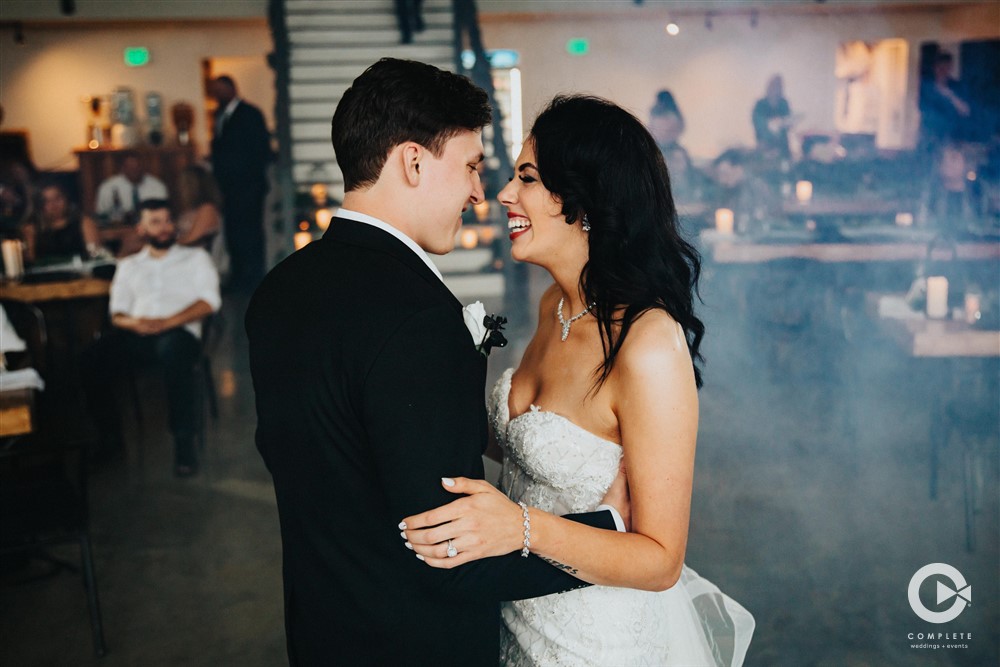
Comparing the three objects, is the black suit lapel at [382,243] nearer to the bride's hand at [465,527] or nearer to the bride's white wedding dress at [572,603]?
the bride's hand at [465,527]

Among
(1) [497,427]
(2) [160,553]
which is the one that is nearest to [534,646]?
(1) [497,427]

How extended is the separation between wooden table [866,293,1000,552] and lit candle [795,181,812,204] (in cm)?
68

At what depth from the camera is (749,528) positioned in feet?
13.7

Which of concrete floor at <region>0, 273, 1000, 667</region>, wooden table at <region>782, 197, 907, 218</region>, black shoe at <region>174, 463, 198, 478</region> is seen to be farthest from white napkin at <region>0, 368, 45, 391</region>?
wooden table at <region>782, 197, 907, 218</region>

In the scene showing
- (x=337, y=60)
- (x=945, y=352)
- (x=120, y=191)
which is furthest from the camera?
(x=337, y=60)

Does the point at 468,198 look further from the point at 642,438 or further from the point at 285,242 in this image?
the point at 285,242

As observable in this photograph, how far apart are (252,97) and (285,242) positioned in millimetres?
797

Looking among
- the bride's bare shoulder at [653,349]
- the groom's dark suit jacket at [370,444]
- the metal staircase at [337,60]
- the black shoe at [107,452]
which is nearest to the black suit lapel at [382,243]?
the groom's dark suit jacket at [370,444]

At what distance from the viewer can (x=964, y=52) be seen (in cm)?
446

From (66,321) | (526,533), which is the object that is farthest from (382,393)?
(66,321)

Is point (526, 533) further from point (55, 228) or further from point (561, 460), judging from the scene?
point (55, 228)

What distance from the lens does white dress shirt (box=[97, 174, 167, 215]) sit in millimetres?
4215

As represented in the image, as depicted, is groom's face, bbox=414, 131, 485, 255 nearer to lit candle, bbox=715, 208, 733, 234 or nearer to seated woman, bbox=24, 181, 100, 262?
lit candle, bbox=715, 208, 733, 234

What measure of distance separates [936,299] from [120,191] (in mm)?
4217
